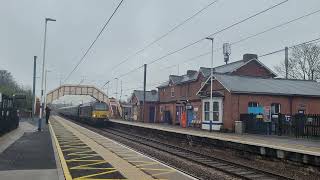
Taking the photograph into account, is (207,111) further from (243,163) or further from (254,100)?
(243,163)

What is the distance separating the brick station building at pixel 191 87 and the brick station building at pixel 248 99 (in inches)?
273

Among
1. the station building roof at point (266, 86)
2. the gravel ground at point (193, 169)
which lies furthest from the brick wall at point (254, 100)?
the gravel ground at point (193, 169)

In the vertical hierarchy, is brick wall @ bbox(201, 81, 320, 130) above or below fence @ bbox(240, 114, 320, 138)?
above

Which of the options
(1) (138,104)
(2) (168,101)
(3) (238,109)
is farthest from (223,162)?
(1) (138,104)

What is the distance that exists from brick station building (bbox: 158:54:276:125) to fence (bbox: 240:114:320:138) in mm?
12203

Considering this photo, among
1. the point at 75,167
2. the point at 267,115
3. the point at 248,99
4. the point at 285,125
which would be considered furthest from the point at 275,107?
the point at 75,167

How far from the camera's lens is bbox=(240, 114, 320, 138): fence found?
29422 millimetres

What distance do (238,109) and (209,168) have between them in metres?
22.7

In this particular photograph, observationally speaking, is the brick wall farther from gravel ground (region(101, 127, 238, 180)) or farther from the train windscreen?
gravel ground (region(101, 127, 238, 180))

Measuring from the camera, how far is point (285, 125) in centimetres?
3241

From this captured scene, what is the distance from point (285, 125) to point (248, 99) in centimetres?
748

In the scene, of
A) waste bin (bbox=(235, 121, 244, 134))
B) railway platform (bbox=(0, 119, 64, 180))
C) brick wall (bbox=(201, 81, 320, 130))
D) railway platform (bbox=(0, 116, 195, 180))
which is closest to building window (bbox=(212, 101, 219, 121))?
brick wall (bbox=(201, 81, 320, 130))

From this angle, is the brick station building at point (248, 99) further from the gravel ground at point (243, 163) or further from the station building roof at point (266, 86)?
the gravel ground at point (243, 163)

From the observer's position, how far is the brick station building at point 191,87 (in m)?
51.2
